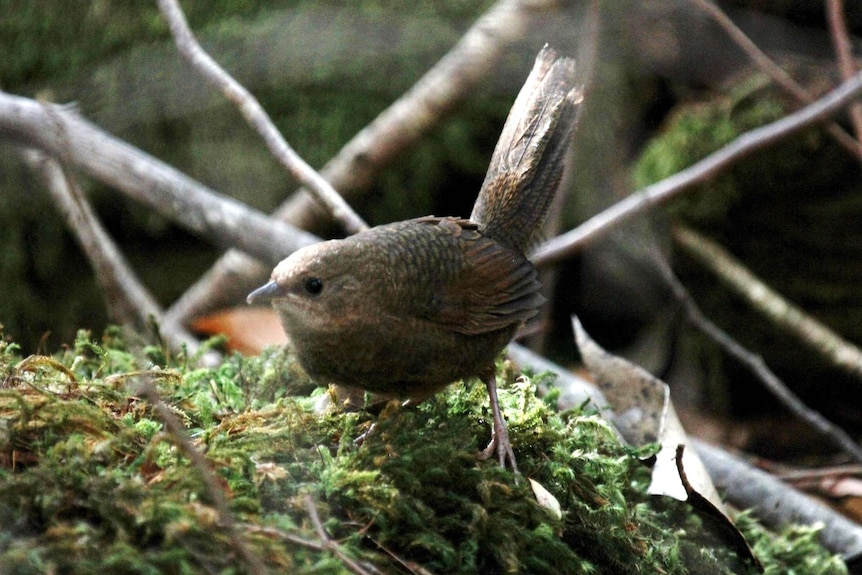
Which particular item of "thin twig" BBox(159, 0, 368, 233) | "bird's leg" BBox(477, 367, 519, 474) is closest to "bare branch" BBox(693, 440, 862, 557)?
"bird's leg" BBox(477, 367, 519, 474)

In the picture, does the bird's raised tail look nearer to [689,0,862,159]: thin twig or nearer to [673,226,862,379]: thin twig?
[689,0,862,159]: thin twig

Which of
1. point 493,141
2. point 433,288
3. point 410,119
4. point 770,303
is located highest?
point 410,119

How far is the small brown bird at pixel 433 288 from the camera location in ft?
8.21

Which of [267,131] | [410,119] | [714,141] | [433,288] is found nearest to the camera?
[433,288]

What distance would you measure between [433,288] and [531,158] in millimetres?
707

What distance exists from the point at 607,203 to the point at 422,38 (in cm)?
173

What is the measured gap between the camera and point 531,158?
3.16 metres

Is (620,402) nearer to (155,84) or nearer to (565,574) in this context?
(565,574)

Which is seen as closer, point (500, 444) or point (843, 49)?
point (500, 444)

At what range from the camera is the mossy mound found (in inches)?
68.9

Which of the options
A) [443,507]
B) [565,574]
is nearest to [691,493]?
[565,574]

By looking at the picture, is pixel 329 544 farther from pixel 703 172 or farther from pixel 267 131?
pixel 703 172

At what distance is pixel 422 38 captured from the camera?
5973 mm

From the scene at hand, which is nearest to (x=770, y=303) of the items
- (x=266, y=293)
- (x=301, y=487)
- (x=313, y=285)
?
(x=313, y=285)
